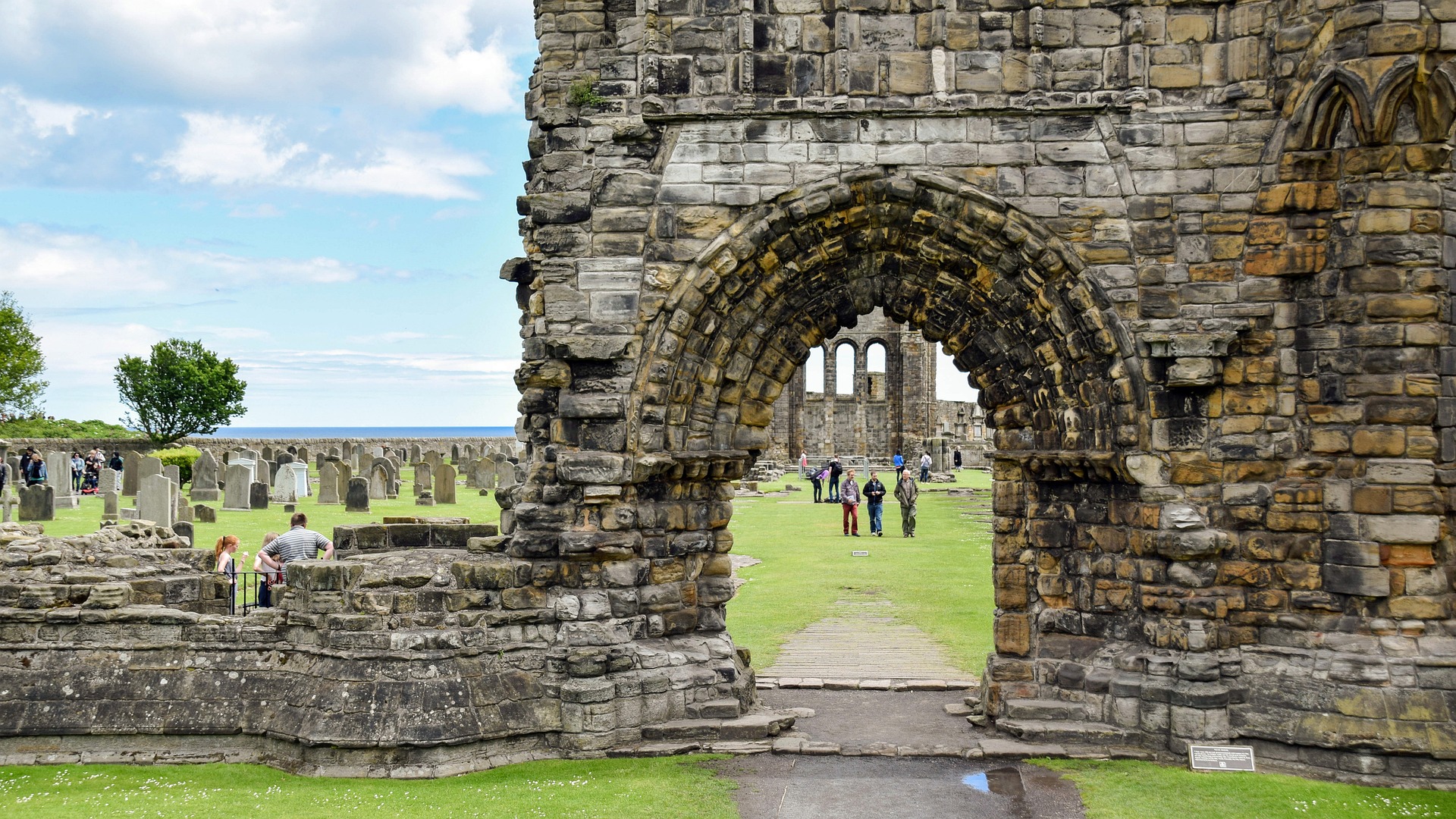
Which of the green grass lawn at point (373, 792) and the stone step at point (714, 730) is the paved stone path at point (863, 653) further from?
the green grass lawn at point (373, 792)

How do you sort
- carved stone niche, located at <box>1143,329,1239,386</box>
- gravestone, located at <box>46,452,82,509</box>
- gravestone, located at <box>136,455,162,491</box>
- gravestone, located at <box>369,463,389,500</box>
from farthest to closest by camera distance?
1. gravestone, located at <box>369,463,389,500</box>
2. gravestone, located at <box>136,455,162,491</box>
3. gravestone, located at <box>46,452,82,509</box>
4. carved stone niche, located at <box>1143,329,1239,386</box>

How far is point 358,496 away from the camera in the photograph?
23.4 m

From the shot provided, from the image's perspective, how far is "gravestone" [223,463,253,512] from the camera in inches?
913

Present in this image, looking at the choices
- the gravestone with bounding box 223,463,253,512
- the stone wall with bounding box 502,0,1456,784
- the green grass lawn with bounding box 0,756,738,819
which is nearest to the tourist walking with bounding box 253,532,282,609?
the green grass lawn with bounding box 0,756,738,819

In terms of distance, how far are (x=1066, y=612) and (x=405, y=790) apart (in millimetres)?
5187

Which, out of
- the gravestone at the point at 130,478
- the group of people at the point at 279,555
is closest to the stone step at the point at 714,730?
the group of people at the point at 279,555

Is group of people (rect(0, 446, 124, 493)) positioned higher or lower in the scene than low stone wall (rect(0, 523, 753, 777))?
higher

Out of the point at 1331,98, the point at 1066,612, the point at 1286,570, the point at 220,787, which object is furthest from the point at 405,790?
the point at 1331,98

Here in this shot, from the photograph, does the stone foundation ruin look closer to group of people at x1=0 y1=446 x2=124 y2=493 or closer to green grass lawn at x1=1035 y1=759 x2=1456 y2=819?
green grass lawn at x1=1035 y1=759 x2=1456 y2=819

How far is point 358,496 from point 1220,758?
19194 millimetres

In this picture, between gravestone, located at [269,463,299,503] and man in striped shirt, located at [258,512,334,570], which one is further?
gravestone, located at [269,463,299,503]

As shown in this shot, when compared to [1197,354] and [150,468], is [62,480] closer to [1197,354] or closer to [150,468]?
[150,468]

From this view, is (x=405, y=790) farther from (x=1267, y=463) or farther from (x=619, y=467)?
(x=1267, y=463)

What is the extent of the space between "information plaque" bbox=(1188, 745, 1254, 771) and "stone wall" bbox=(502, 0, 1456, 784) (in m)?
0.15
